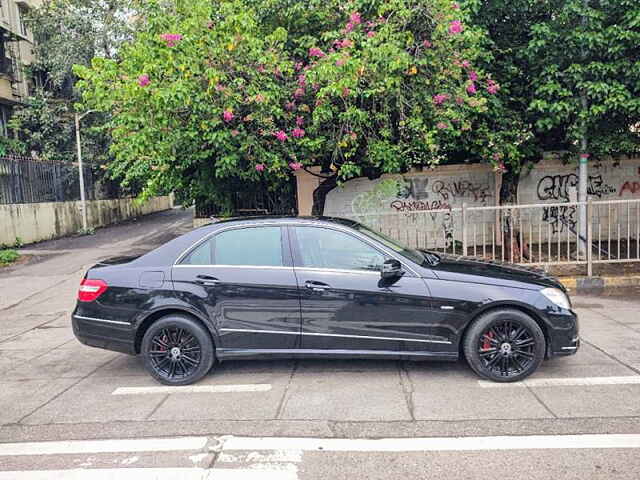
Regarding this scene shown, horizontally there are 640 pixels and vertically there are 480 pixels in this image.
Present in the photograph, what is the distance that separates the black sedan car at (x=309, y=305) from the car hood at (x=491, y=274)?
0.01 meters

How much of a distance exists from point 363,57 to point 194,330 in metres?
5.52

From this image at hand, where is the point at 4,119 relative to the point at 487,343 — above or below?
above

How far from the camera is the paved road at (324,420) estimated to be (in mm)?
3447

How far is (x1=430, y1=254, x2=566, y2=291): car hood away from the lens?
191 inches

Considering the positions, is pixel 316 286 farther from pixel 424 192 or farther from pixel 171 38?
pixel 424 192

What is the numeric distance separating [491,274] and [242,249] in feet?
7.99

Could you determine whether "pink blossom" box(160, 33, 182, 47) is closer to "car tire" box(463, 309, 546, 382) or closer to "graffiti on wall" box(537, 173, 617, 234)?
"car tire" box(463, 309, 546, 382)

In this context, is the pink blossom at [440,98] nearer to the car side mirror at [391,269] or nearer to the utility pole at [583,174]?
the utility pole at [583,174]

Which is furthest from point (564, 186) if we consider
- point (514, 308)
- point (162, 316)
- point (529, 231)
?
point (162, 316)

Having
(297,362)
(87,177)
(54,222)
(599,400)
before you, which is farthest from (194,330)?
(87,177)

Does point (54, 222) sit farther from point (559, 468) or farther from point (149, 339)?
point (559, 468)

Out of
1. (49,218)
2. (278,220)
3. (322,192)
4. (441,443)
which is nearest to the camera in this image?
(441,443)

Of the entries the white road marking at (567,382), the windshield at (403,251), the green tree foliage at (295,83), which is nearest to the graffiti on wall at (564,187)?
the green tree foliage at (295,83)

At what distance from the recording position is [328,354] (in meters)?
4.94
